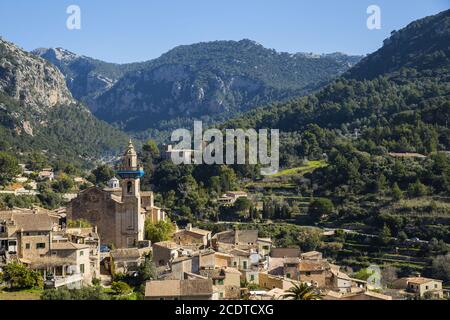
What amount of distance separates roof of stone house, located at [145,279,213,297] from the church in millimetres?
11729

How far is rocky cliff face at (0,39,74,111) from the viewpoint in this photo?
3610 inches

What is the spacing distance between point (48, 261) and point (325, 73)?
166245 millimetres

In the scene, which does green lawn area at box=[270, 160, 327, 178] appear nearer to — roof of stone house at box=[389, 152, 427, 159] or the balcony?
roof of stone house at box=[389, 152, 427, 159]

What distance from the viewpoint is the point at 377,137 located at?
64.1 meters

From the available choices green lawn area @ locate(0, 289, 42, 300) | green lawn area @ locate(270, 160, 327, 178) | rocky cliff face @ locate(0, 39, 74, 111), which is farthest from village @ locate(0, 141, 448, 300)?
rocky cliff face @ locate(0, 39, 74, 111)

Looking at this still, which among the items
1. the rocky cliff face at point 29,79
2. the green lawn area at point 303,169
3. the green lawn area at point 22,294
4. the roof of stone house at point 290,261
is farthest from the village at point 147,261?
the rocky cliff face at point 29,79

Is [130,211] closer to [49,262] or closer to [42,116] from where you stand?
[49,262]

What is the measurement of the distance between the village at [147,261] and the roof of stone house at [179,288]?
3cm

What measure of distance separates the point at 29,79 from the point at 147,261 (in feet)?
240

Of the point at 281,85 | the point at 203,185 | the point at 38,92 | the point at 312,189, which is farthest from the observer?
the point at 281,85

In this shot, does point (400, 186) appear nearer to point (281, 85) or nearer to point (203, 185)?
point (203, 185)

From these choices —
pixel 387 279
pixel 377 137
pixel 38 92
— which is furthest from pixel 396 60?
pixel 387 279

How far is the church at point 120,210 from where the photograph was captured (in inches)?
1364

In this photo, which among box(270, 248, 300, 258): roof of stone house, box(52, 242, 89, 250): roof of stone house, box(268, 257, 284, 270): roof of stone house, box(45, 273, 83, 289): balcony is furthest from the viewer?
box(270, 248, 300, 258): roof of stone house
